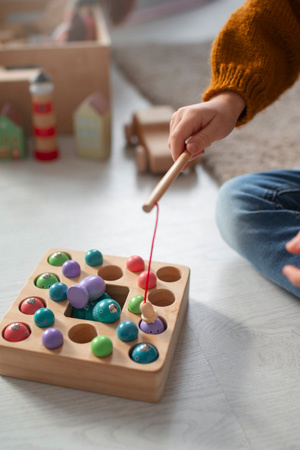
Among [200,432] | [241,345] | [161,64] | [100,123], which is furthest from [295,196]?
[161,64]

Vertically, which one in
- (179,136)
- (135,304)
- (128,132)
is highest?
(179,136)

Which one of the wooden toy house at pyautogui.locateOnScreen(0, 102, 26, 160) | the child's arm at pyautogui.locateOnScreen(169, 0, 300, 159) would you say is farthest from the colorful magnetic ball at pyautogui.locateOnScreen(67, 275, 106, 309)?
the wooden toy house at pyautogui.locateOnScreen(0, 102, 26, 160)

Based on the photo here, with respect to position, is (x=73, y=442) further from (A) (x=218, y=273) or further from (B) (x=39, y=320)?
(A) (x=218, y=273)

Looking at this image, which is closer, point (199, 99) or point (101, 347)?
point (101, 347)

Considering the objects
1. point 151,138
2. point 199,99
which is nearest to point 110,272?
point 151,138

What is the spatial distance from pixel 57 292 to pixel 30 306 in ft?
0.13

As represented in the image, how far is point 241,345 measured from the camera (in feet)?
2.33

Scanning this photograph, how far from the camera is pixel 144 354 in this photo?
0.60 m

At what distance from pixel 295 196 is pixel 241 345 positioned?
0.29m

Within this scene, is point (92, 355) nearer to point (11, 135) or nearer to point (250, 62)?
point (250, 62)

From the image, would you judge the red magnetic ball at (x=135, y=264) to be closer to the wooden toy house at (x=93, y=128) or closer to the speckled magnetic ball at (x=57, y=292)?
the speckled magnetic ball at (x=57, y=292)

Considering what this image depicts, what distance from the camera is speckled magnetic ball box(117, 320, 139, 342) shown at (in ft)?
2.04

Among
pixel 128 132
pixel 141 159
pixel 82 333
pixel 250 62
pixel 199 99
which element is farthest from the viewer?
pixel 199 99

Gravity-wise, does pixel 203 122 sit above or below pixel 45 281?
above
